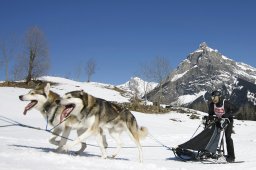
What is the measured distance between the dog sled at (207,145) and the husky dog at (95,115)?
152cm

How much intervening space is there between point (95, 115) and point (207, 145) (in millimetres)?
3088

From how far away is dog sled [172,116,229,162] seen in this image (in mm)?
9391

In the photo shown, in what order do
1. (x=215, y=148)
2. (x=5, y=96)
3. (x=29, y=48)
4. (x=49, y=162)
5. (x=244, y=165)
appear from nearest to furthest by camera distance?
(x=49, y=162), (x=244, y=165), (x=215, y=148), (x=5, y=96), (x=29, y=48)

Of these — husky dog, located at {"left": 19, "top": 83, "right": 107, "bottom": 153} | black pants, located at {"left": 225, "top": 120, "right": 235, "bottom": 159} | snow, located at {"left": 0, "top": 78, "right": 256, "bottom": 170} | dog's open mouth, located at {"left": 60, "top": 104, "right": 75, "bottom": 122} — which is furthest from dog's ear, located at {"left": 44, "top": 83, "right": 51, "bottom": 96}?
black pants, located at {"left": 225, "top": 120, "right": 235, "bottom": 159}

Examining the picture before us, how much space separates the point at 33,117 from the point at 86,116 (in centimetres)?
1386

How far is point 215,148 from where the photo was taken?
9.47 metres

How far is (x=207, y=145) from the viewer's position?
30.8 feet

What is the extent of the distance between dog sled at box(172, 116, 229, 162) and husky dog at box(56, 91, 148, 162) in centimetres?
152

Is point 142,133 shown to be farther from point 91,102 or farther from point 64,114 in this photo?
point 64,114

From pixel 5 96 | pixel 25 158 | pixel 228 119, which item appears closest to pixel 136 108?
pixel 5 96

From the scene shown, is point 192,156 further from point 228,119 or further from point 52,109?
point 52,109

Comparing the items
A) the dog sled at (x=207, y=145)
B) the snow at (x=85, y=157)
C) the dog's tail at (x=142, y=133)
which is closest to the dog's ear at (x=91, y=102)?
the snow at (x=85, y=157)

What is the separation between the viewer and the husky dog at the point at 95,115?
793cm

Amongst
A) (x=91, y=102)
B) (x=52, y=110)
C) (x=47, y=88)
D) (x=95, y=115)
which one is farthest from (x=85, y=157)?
(x=47, y=88)
